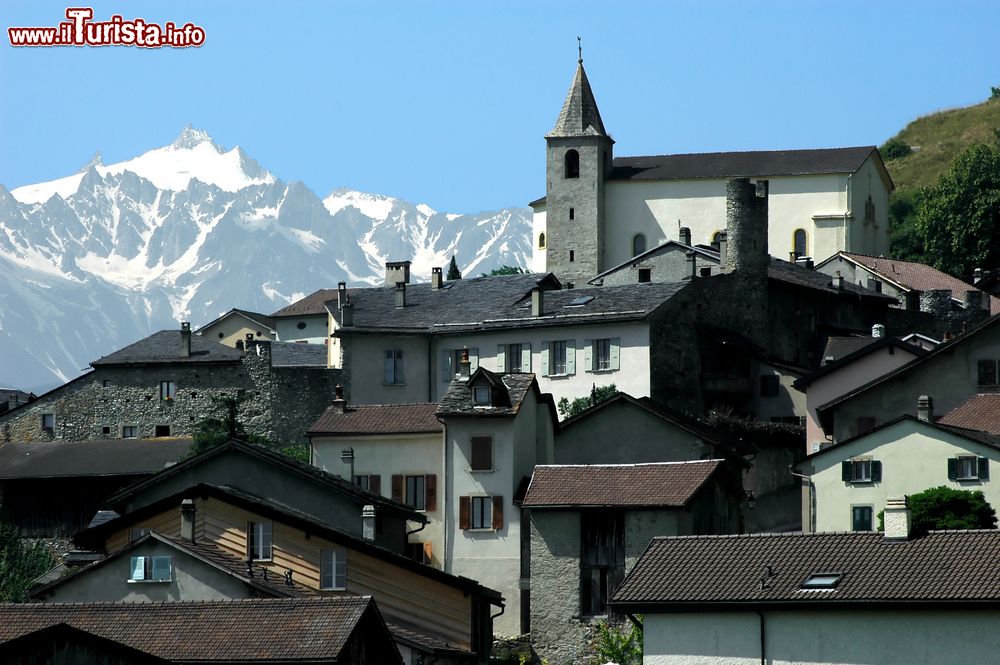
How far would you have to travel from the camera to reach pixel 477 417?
57.9 m

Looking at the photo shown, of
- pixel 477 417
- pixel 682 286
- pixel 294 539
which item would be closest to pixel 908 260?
pixel 682 286

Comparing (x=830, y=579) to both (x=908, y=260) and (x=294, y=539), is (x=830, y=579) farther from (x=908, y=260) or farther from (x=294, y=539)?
(x=908, y=260)

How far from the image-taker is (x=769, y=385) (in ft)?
260

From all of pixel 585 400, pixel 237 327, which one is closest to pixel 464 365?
pixel 585 400

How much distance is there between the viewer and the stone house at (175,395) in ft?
263

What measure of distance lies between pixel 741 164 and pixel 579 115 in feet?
28.8

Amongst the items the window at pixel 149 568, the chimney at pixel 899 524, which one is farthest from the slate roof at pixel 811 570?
the window at pixel 149 568

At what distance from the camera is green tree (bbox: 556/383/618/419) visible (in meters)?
73.2

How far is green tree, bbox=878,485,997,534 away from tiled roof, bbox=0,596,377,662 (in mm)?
16953

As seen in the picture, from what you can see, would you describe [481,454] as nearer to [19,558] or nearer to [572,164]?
[19,558]

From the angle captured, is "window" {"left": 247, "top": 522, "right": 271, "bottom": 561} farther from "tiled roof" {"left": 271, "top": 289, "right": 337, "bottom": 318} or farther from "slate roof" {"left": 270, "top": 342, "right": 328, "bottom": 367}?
"tiled roof" {"left": 271, "top": 289, "right": 337, "bottom": 318}

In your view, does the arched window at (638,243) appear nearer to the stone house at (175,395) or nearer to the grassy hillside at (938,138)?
the stone house at (175,395)

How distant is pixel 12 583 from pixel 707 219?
4797 cm

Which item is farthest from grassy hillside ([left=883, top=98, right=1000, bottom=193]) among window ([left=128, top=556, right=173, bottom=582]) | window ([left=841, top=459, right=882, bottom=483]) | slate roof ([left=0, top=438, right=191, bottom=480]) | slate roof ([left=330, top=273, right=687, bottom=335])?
window ([left=128, top=556, right=173, bottom=582])
